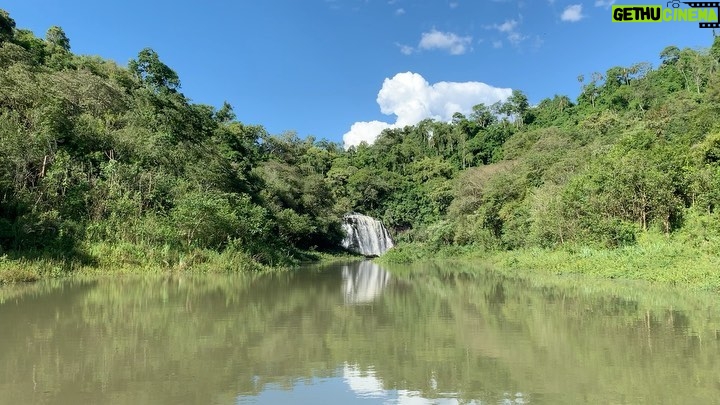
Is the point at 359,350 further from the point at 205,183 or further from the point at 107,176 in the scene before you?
the point at 205,183

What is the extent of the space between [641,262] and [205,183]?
20.5m

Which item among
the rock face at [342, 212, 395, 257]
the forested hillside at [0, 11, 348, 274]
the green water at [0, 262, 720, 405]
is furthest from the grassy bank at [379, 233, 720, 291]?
the rock face at [342, 212, 395, 257]

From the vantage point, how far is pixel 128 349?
5680 millimetres

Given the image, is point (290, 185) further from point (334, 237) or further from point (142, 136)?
point (142, 136)

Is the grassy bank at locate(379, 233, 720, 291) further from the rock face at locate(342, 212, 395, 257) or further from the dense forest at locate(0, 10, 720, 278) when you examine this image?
the rock face at locate(342, 212, 395, 257)

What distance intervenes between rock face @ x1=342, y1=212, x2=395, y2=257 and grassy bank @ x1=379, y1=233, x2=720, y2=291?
2886 centimetres

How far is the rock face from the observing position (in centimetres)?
5094

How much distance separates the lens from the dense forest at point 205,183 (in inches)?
685

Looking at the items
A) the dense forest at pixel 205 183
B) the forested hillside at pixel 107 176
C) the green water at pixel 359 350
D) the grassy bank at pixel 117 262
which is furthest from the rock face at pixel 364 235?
the green water at pixel 359 350

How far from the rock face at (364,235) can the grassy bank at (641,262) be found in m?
28.9

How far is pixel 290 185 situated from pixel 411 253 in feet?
38.0

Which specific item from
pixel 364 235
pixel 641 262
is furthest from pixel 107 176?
pixel 364 235

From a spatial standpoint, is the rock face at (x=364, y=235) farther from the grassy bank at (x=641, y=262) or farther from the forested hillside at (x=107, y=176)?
the grassy bank at (x=641, y=262)

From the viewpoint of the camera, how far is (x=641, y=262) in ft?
46.4
